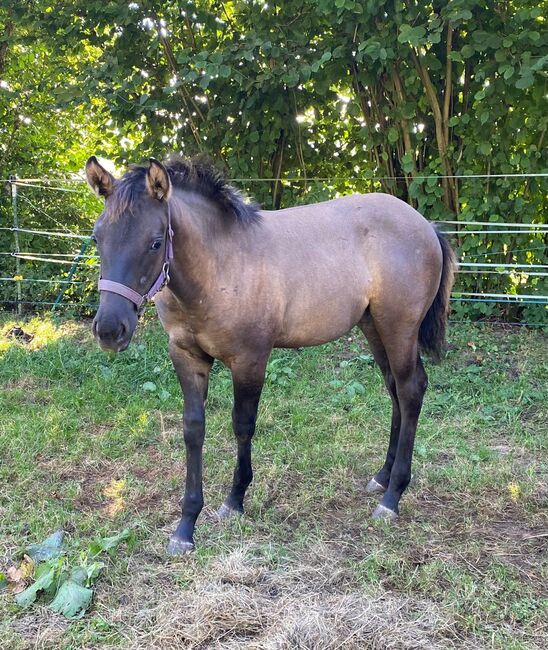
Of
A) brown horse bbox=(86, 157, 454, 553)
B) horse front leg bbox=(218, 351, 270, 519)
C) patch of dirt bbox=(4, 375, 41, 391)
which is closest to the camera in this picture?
brown horse bbox=(86, 157, 454, 553)

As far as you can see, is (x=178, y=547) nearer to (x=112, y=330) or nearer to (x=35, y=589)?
(x=35, y=589)

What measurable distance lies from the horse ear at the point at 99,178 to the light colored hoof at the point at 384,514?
7.06 ft

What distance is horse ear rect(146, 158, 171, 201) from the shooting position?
2.33 meters

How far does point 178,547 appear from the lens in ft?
9.20

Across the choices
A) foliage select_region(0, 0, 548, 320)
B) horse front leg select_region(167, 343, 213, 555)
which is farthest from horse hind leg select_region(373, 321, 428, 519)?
foliage select_region(0, 0, 548, 320)

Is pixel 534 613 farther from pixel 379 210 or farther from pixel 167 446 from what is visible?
pixel 167 446

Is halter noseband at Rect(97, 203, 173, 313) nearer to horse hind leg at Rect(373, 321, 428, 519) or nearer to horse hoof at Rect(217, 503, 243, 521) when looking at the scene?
horse hoof at Rect(217, 503, 243, 521)

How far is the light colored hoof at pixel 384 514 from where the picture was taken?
124 inches

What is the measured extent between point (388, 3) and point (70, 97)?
3417 mm

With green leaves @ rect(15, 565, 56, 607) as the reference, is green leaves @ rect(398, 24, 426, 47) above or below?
above

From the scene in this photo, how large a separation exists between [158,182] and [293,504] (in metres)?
1.93

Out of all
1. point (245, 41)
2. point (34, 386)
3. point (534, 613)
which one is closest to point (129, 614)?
point (534, 613)

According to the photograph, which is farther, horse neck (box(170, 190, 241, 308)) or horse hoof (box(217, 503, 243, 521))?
horse hoof (box(217, 503, 243, 521))

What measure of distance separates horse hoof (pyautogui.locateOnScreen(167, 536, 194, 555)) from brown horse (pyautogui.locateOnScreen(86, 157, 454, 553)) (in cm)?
1
